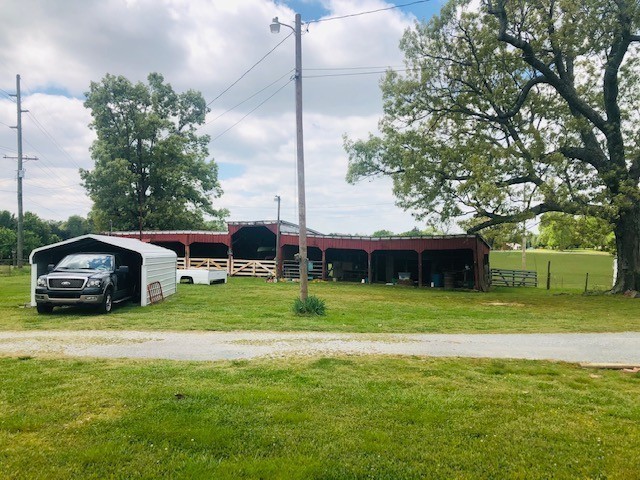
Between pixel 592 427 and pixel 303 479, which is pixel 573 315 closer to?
pixel 592 427

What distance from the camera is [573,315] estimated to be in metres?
14.3

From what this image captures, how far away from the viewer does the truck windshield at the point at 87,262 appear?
13000 mm

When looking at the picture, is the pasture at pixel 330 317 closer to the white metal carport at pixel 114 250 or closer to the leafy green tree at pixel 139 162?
the white metal carport at pixel 114 250

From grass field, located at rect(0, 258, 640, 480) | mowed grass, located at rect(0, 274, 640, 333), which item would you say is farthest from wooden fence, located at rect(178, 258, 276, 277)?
grass field, located at rect(0, 258, 640, 480)

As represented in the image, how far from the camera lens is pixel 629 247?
21141 mm

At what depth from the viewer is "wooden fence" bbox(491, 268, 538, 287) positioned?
34.1m

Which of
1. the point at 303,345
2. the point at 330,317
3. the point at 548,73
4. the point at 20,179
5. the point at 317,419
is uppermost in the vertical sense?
the point at 548,73

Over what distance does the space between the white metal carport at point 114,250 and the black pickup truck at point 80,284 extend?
117 centimetres

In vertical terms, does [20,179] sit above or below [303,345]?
above

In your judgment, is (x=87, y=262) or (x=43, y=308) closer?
(x=43, y=308)

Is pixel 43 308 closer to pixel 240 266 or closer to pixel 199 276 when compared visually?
pixel 199 276

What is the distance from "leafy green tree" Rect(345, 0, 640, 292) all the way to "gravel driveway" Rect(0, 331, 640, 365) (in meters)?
11.5

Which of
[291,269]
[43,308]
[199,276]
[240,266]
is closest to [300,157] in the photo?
[43,308]

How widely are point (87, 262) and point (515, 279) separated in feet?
107
